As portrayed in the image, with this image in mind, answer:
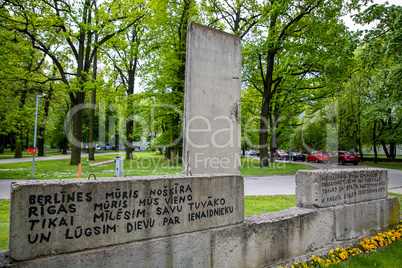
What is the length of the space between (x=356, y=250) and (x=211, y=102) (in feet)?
11.9

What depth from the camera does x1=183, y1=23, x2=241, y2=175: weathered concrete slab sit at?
479 centimetres

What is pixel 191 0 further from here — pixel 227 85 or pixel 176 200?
pixel 176 200

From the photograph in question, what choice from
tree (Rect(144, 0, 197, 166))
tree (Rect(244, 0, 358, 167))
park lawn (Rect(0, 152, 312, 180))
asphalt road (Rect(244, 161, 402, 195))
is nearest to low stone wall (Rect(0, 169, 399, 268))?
asphalt road (Rect(244, 161, 402, 195))

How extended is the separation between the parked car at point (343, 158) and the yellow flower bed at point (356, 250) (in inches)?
1012

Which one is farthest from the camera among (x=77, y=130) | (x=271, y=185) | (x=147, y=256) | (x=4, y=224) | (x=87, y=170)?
(x=77, y=130)

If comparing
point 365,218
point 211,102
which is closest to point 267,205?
point 365,218

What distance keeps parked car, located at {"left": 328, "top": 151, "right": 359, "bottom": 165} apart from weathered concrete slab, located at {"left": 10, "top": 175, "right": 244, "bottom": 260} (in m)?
29.4

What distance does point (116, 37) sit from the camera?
19359 mm

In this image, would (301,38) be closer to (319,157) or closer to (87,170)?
(87,170)

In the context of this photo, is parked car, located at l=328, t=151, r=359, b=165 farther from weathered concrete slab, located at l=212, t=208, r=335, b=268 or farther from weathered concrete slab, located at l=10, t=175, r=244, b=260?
weathered concrete slab, located at l=10, t=175, r=244, b=260

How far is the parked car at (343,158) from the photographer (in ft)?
92.4

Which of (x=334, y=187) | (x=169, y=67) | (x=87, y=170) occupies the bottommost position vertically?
(x=87, y=170)

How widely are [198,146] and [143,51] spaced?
20.0 metres

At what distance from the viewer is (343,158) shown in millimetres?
28766
